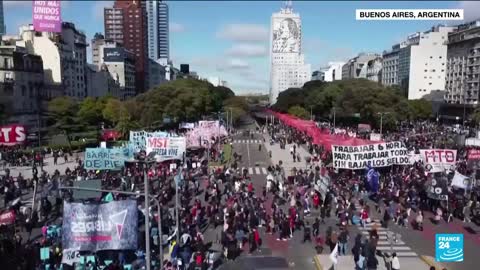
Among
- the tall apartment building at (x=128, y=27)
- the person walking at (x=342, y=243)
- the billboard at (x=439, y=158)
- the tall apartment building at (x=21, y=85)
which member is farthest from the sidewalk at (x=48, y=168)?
the tall apartment building at (x=128, y=27)

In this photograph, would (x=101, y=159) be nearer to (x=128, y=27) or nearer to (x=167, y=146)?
(x=167, y=146)

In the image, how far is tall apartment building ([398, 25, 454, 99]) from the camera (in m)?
144

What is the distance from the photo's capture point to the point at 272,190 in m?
35.5

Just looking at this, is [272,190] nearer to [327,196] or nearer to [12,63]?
[327,196]

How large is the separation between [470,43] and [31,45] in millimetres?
94805

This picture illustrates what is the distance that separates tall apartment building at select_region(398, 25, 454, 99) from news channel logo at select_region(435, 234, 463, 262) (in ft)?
454

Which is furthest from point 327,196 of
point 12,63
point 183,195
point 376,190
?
point 12,63

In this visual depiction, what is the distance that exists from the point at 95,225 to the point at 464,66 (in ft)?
381

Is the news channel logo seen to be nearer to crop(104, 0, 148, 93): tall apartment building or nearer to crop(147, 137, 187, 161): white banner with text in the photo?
crop(147, 137, 187, 161): white banner with text

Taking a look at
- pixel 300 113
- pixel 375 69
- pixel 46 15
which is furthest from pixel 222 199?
pixel 375 69

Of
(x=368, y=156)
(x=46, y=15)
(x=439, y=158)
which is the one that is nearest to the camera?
(x=439, y=158)

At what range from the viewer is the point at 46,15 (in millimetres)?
64562
